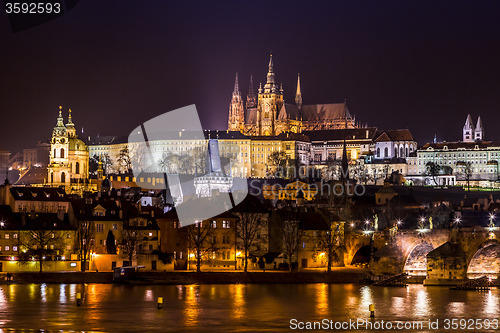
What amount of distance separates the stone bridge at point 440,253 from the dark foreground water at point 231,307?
157cm

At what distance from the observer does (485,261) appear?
58094 millimetres

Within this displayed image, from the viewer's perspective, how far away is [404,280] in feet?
197

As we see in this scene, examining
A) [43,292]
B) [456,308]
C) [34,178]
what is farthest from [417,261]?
[34,178]

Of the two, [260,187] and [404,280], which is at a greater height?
[260,187]

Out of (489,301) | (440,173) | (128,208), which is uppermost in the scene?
(440,173)

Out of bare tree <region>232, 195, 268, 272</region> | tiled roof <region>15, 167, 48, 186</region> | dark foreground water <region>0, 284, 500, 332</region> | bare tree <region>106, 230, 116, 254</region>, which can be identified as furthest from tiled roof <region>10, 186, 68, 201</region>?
tiled roof <region>15, 167, 48, 186</region>

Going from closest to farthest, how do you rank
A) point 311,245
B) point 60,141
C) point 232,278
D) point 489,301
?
point 489,301 < point 232,278 < point 311,245 < point 60,141

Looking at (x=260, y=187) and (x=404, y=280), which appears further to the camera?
(x=260, y=187)

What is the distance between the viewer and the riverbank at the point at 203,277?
56.1m

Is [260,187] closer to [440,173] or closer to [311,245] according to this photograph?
[440,173]

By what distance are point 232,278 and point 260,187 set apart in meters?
82.5

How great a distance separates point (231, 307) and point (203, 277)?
34.0 ft

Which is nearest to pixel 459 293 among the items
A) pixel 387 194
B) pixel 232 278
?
pixel 232 278

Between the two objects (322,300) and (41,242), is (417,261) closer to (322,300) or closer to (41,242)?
(322,300)
